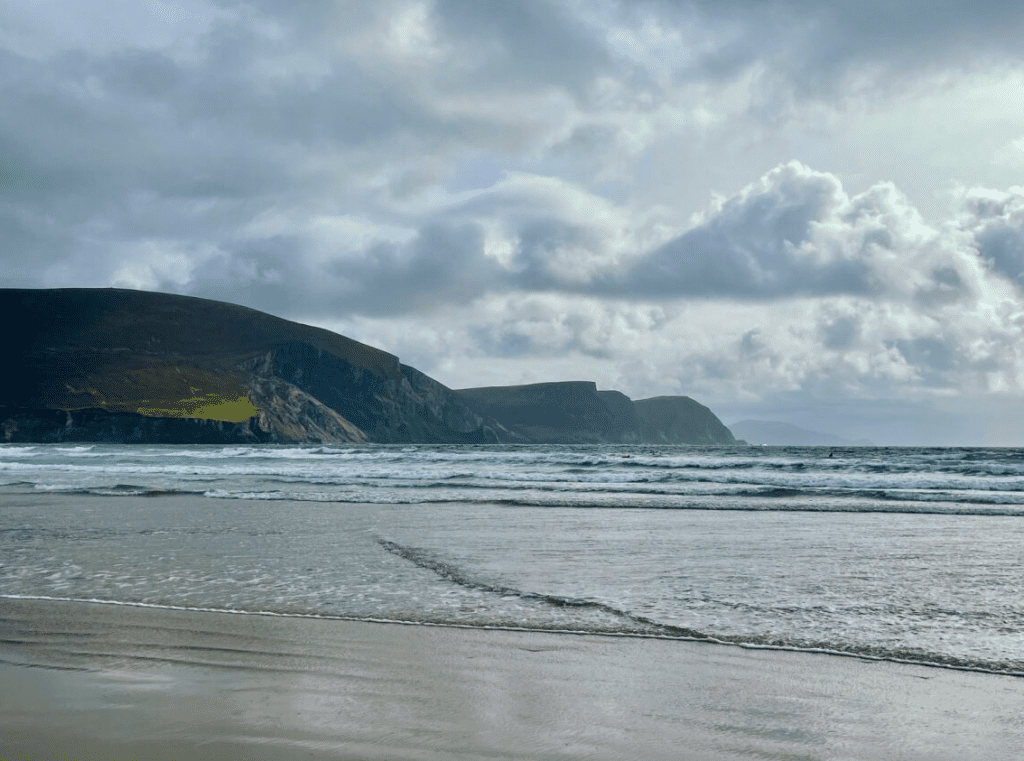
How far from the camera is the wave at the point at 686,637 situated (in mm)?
4984

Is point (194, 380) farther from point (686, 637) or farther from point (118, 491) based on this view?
point (686, 637)

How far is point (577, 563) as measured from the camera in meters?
9.26

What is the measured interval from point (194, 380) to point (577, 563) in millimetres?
123456

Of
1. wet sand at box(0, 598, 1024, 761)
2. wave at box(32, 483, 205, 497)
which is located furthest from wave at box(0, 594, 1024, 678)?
wave at box(32, 483, 205, 497)

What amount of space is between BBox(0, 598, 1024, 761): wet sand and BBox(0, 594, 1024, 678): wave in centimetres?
16

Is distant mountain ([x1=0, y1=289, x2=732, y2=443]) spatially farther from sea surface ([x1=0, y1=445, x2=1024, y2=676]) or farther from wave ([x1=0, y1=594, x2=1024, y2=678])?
wave ([x1=0, y1=594, x2=1024, y2=678])

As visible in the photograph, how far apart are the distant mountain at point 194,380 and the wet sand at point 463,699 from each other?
10825 centimetres

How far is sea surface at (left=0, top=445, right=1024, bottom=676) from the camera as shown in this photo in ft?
20.3

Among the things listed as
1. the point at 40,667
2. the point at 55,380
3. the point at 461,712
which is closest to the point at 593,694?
the point at 461,712

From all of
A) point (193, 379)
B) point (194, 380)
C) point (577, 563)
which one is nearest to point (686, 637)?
point (577, 563)

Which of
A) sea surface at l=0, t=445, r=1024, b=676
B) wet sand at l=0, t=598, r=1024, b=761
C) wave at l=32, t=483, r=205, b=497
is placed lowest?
wave at l=32, t=483, r=205, b=497

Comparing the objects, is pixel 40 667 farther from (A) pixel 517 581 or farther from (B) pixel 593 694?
(A) pixel 517 581

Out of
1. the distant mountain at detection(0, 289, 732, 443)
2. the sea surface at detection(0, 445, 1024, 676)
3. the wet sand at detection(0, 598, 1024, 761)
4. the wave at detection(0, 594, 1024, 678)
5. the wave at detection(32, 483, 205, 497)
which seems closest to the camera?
the wet sand at detection(0, 598, 1024, 761)

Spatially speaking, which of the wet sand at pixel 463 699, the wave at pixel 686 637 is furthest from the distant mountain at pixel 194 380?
the wet sand at pixel 463 699
